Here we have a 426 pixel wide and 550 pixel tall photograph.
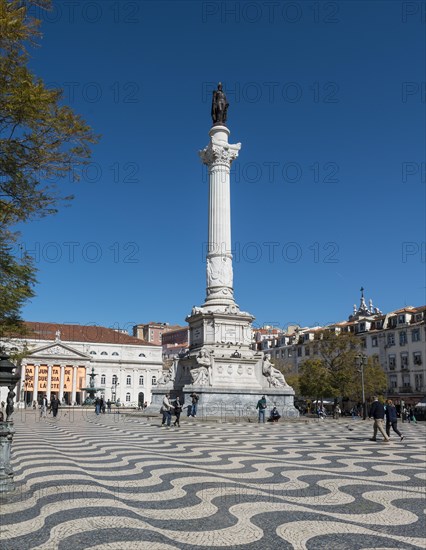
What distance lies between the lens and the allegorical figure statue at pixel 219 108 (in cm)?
3847

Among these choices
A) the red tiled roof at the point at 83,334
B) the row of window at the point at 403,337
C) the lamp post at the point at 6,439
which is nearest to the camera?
the lamp post at the point at 6,439

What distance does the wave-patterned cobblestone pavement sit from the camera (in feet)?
16.4

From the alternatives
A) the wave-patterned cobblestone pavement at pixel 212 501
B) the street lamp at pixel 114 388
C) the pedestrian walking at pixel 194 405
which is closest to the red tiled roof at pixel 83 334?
the street lamp at pixel 114 388

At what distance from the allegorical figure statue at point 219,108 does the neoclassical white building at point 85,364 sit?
5869cm

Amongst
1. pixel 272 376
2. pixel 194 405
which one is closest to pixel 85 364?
pixel 272 376

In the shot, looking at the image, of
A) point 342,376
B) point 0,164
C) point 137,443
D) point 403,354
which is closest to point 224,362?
point 137,443

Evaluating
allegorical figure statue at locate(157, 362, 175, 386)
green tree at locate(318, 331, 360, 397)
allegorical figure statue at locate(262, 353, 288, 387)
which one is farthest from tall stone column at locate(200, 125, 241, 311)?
green tree at locate(318, 331, 360, 397)

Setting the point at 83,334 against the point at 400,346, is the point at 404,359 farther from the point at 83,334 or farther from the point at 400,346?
the point at 83,334

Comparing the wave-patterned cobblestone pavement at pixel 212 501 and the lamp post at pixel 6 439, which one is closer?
the wave-patterned cobblestone pavement at pixel 212 501

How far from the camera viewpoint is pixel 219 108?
38.5 metres

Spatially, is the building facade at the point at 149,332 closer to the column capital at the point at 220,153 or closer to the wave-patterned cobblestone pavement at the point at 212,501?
the column capital at the point at 220,153

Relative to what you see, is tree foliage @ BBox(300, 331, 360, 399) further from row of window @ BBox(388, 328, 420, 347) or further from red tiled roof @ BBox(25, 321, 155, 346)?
red tiled roof @ BBox(25, 321, 155, 346)

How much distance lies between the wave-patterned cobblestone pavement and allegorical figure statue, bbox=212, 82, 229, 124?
30527 millimetres

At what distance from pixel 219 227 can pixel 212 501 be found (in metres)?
29.0
